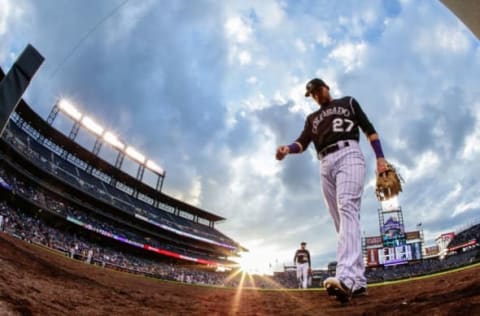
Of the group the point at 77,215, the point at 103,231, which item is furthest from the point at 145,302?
the point at 103,231

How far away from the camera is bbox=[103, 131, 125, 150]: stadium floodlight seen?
38.5m

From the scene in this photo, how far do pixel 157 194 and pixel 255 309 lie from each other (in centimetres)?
4120

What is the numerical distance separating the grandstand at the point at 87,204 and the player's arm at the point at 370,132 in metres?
23.0

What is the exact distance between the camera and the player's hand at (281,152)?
118 inches

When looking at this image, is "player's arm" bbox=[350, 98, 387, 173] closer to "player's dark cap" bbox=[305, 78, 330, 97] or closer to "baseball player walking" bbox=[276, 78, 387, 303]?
"baseball player walking" bbox=[276, 78, 387, 303]

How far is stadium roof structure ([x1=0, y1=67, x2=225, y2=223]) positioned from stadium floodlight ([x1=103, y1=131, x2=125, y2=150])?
142 inches

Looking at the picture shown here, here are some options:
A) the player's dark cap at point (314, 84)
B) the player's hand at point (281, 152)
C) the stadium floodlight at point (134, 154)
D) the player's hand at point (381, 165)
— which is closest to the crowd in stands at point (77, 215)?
the stadium floodlight at point (134, 154)

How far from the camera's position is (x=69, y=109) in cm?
3547

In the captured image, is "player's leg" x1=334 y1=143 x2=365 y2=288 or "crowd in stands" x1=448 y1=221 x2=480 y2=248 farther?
"crowd in stands" x1=448 y1=221 x2=480 y2=248

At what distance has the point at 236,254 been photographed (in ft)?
173

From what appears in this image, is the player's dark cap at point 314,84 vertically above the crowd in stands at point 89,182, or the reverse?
the crowd in stands at point 89,182

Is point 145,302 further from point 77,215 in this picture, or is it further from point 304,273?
point 77,215

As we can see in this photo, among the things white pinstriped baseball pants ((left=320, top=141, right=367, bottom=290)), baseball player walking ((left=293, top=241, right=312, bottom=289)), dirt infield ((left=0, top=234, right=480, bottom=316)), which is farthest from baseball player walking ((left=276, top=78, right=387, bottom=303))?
baseball player walking ((left=293, top=241, right=312, bottom=289))

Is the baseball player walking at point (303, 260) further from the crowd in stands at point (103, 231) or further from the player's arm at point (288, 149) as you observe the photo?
the crowd in stands at point (103, 231)
